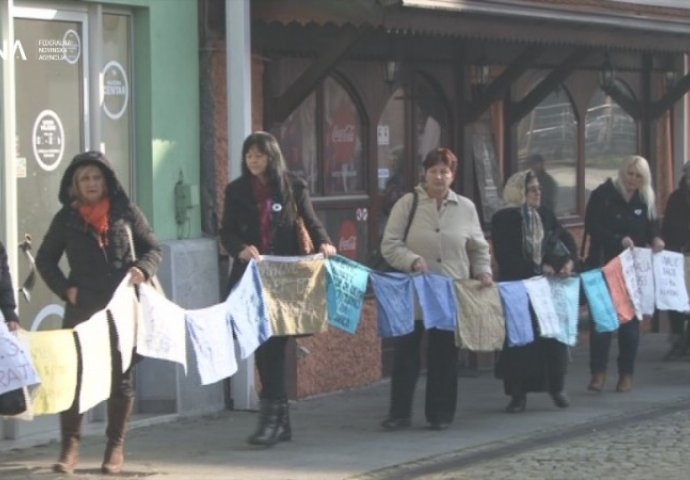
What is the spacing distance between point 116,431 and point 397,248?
2.41m

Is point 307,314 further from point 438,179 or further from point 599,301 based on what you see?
point 599,301

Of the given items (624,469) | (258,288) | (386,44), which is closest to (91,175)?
(258,288)

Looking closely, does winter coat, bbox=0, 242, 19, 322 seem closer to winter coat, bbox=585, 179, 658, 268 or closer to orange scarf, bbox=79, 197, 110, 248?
orange scarf, bbox=79, 197, 110, 248

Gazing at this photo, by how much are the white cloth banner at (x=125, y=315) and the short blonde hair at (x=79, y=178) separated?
1.63 feet

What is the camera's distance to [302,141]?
492 inches

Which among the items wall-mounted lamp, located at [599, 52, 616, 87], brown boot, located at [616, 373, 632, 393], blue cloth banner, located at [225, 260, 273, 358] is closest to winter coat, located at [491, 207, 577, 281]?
brown boot, located at [616, 373, 632, 393]

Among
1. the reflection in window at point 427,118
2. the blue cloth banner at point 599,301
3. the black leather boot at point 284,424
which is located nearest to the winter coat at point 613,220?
the blue cloth banner at point 599,301

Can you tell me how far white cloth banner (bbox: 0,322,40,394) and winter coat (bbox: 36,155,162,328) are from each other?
2.21 ft

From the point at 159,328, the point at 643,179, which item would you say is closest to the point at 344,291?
the point at 159,328

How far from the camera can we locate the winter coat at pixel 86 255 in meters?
8.73

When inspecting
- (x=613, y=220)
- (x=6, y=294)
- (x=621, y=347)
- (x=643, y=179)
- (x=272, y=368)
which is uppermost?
(x=643, y=179)

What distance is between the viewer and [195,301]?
11219 mm

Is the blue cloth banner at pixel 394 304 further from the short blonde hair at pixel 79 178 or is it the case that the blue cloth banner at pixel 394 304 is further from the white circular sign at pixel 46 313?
the short blonde hair at pixel 79 178

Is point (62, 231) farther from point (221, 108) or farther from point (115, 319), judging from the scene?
point (221, 108)
